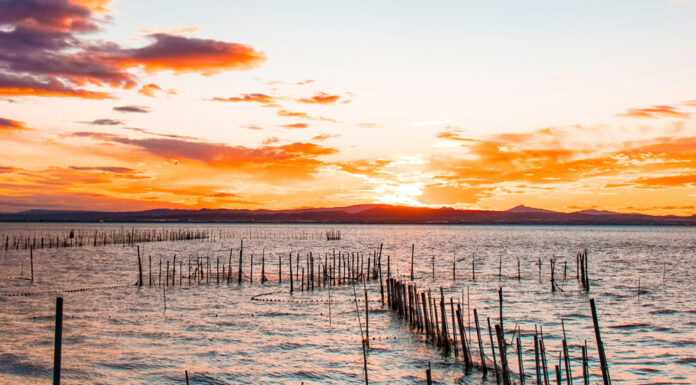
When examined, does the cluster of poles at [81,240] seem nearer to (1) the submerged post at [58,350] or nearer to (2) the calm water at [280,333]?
(2) the calm water at [280,333]

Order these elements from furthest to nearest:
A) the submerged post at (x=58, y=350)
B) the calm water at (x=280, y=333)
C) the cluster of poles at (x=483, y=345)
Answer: the calm water at (x=280, y=333)
the cluster of poles at (x=483, y=345)
the submerged post at (x=58, y=350)

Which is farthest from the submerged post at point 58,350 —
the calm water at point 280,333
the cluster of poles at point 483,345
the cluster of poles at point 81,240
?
the cluster of poles at point 81,240

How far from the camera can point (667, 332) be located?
22.5 metres

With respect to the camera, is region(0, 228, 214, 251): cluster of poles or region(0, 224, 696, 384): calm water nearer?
region(0, 224, 696, 384): calm water

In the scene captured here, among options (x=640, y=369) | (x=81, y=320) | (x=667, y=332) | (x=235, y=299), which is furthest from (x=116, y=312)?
(x=667, y=332)

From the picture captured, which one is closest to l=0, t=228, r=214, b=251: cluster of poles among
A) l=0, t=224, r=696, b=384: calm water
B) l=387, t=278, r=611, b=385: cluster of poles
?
l=0, t=224, r=696, b=384: calm water

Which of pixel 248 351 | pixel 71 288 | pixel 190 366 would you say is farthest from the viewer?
pixel 71 288

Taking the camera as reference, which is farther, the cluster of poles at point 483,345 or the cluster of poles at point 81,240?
the cluster of poles at point 81,240

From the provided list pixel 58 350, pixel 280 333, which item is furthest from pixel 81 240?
pixel 58 350

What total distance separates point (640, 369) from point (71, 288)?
→ 99.8 feet

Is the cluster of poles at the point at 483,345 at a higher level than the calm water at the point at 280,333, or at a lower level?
higher

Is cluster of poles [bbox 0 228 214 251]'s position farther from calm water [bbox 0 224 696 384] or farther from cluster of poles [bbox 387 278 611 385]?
cluster of poles [bbox 387 278 611 385]

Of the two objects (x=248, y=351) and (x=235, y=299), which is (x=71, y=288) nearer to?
(x=235, y=299)

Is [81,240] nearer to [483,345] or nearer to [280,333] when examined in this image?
[280,333]
